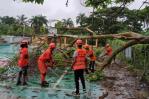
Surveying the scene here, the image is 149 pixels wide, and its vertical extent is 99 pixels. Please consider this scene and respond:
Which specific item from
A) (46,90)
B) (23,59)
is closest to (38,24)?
(23,59)

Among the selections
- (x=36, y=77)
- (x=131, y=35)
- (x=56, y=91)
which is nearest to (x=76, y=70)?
(x=56, y=91)

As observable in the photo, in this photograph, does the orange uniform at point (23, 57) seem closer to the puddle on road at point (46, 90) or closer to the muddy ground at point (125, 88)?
the puddle on road at point (46, 90)

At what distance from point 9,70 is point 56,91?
5.88 metres

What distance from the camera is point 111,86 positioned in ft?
60.1

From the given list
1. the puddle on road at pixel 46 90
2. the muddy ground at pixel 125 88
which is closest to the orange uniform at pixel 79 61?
the puddle on road at pixel 46 90

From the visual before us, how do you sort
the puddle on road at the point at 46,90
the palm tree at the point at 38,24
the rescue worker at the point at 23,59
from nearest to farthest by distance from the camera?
1. the puddle on road at the point at 46,90
2. the rescue worker at the point at 23,59
3. the palm tree at the point at 38,24

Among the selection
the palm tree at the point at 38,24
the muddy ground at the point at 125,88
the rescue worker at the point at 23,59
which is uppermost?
the palm tree at the point at 38,24

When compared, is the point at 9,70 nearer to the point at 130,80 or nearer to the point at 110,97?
the point at 130,80

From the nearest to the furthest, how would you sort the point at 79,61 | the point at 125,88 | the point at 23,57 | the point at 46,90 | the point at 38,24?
the point at 79,61, the point at 46,90, the point at 23,57, the point at 125,88, the point at 38,24

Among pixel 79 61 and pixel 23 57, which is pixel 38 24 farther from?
pixel 79 61

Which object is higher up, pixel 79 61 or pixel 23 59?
pixel 79 61

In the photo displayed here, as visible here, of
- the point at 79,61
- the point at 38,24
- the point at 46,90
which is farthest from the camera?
the point at 38,24

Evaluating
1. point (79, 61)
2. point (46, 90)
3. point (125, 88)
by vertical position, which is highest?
point (79, 61)

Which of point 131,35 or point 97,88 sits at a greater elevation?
point 131,35
